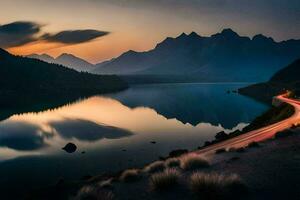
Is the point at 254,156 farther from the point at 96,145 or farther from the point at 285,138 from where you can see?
the point at 96,145

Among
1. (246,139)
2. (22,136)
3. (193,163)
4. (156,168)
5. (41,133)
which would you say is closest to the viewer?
(193,163)

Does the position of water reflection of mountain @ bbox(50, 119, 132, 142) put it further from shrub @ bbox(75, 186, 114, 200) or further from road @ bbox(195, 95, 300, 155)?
shrub @ bbox(75, 186, 114, 200)

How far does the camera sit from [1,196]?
27.0 metres

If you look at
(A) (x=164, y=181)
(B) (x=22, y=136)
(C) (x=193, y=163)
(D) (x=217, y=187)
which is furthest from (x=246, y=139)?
(B) (x=22, y=136)

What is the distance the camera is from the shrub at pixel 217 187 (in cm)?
1221

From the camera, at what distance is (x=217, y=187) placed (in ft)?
40.6

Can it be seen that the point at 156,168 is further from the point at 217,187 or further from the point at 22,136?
the point at 22,136

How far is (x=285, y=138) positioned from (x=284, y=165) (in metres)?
10.5

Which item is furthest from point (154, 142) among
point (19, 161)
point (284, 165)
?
point (284, 165)

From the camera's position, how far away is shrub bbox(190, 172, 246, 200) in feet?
40.1

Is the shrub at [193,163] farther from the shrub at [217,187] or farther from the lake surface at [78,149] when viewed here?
the lake surface at [78,149]

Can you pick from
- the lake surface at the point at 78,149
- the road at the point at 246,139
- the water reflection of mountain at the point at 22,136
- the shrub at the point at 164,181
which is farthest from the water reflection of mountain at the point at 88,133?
the shrub at the point at 164,181

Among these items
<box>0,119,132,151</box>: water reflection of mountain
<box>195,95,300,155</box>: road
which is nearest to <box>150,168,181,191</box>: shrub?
<box>195,95,300,155</box>: road

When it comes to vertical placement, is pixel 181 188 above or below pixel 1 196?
above
